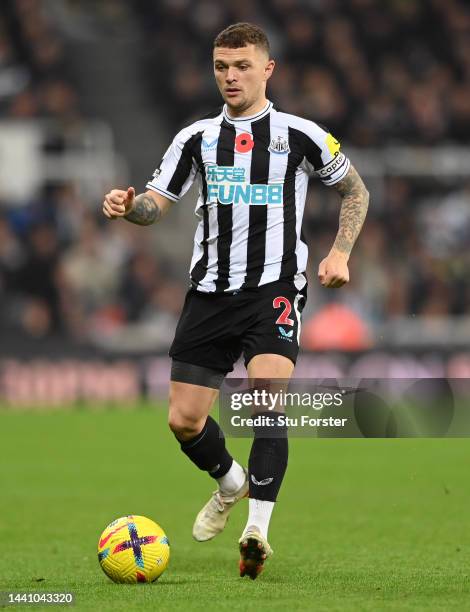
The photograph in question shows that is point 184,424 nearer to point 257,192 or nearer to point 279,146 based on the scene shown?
point 257,192

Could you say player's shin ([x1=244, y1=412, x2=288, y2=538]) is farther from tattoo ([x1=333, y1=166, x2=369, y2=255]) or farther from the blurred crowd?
the blurred crowd

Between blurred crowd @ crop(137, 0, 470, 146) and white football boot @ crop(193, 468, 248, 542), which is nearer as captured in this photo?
white football boot @ crop(193, 468, 248, 542)

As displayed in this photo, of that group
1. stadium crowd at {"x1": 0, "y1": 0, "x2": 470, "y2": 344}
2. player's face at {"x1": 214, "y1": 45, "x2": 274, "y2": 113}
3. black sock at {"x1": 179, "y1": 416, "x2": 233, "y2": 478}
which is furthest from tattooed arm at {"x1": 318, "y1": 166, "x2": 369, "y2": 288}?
stadium crowd at {"x1": 0, "y1": 0, "x2": 470, "y2": 344}

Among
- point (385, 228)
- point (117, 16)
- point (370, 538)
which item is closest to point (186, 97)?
point (117, 16)

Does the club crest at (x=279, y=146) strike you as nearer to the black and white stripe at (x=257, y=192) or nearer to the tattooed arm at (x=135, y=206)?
the black and white stripe at (x=257, y=192)

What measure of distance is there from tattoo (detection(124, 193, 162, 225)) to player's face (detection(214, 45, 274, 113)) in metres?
0.54

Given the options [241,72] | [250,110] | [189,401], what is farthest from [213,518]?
[241,72]

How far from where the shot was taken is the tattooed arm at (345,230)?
5469 millimetres

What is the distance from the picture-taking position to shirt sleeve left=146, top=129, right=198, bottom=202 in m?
5.96

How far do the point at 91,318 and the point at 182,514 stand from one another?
8.66 meters

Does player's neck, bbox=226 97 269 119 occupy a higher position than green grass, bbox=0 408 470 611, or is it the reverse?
player's neck, bbox=226 97 269 119

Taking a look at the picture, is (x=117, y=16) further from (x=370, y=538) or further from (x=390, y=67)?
(x=370, y=538)

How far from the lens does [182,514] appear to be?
25.3 feet

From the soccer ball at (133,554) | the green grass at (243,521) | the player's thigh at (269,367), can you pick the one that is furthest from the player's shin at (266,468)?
the soccer ball at (133,554)
